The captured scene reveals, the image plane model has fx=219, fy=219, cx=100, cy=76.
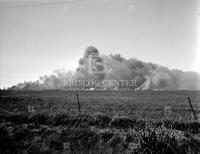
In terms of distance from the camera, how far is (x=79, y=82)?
1975cm

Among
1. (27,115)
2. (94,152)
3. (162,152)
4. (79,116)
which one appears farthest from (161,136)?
(27,115)

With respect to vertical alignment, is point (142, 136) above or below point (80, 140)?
above

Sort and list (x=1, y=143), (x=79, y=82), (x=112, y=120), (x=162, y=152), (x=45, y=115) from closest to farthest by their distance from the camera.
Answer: (x=162, y=152)
(x=1, y=143)
(x=112, y=120)
(x=45, y=115)
(x=79, y=82)

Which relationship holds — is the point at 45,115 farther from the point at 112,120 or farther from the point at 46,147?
the point at 46,147

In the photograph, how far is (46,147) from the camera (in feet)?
10.4

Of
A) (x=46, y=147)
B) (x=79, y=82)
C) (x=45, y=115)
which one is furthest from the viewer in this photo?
(x=79, y=82)

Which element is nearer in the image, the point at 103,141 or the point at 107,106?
the point at 103,141

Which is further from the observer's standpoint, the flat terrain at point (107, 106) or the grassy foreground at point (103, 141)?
the flat terrain at point (107, 106)

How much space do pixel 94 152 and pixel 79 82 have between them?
16.9 m

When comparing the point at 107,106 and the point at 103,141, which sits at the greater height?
the point at 103,141

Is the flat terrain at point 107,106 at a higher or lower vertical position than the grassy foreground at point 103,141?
lower

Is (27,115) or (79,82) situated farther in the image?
(79,82)

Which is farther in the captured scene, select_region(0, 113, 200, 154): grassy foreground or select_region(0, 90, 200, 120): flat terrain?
select_region(0, 90, 200, 120): flat terrain

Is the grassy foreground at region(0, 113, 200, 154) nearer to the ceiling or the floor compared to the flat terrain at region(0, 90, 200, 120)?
nearer to the ceiling
